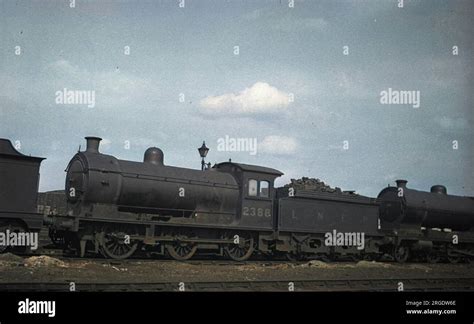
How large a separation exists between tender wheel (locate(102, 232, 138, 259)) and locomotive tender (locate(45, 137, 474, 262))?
0.10 ft

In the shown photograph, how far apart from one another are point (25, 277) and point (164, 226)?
535 cm

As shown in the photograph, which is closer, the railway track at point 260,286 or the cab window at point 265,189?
the railway track at point 260,286

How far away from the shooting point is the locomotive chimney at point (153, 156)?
1612cm

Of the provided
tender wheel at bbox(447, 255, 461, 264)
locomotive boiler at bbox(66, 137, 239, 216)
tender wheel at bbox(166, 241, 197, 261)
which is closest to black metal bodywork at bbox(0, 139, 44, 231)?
locomotive boiler at bbox(66, 137, 239, 216)

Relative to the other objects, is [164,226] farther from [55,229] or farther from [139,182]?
[55,229]

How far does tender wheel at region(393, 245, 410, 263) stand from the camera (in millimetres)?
20234

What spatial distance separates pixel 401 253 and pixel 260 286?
38.3ft

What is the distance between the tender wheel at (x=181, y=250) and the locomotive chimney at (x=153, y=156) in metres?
2.86

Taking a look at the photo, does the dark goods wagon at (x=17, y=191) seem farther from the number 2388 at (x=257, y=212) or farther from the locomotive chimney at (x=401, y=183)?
the locomotive chimney at (x=401, y=183)

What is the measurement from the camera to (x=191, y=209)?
16.2 m
